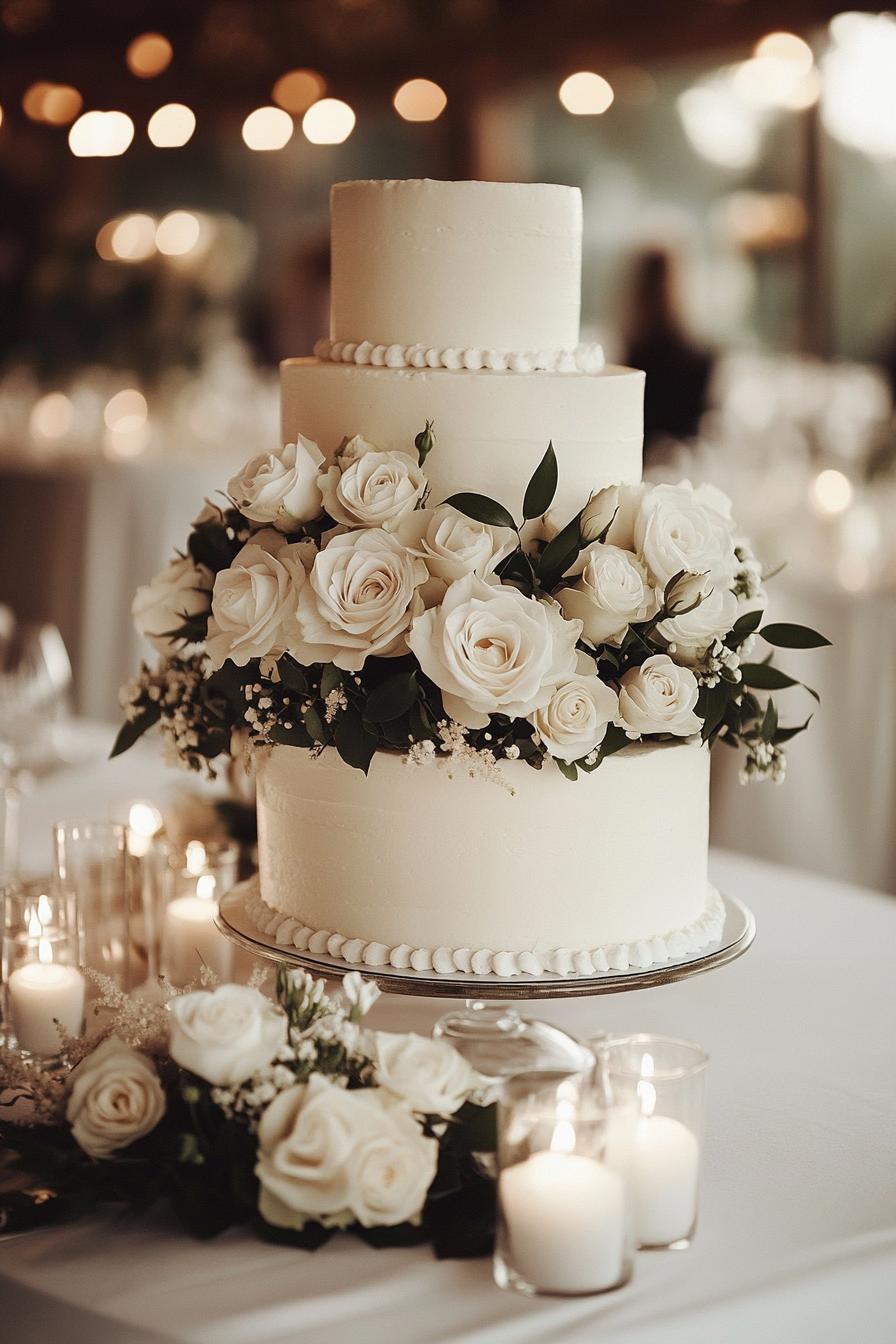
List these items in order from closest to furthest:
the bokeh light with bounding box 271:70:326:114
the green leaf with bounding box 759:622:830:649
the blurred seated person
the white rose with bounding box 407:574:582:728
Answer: the white rose with bounding box 407:574:582:728, the green leaf with bounding box 759:622:830:649, the blurred seated person, the bokeh light with bounding box 271:70:326:114

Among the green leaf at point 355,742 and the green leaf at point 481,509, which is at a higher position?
the green leaf at point 481,509

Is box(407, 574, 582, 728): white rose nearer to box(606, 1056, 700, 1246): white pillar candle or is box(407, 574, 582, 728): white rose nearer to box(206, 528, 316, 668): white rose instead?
box(206, 528, 316, 668): white rose

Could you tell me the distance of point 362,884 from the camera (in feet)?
5.82

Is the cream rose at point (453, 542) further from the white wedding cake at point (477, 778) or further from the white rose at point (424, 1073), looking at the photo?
the white rose at point (424, 1073)

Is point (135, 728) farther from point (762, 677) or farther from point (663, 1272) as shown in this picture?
point (663, 1272)

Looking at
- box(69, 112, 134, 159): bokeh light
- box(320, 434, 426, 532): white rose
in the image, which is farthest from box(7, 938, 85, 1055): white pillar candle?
box(69, 112, 134, 159): bokeh light

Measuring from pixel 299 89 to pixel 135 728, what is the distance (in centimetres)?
806

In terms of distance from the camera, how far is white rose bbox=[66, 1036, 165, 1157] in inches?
54.4

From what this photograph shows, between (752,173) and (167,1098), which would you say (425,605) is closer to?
(167,1098)

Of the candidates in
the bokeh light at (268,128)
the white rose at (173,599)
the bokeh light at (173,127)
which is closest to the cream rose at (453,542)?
the white rose at (173,599)

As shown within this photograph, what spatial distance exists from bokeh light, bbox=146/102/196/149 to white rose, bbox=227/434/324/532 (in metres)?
7.25

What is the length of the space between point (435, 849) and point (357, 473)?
17.1 inches

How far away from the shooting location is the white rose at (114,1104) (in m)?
1.38

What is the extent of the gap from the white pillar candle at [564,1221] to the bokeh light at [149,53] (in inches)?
348
